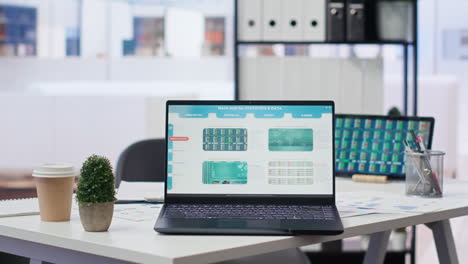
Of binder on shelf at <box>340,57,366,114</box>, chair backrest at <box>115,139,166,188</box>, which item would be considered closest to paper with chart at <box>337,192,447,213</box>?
chair backrest at <box>115,139,166,188</box>

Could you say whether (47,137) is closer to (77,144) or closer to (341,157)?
(77,144)

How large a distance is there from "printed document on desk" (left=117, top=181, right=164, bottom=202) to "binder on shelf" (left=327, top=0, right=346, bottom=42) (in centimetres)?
113

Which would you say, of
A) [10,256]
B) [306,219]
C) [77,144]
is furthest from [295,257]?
[77,144]

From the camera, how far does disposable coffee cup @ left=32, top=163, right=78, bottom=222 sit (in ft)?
4.89

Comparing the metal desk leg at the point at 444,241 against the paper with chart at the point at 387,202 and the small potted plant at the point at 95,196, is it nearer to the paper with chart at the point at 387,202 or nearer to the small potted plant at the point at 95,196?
the paper with chart at the point at 387,202

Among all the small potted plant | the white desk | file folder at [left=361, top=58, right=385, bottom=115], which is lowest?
the white desk

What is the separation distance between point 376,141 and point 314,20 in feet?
2.56

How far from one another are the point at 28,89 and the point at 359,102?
12.8ft

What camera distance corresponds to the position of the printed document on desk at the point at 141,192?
6.00 ft

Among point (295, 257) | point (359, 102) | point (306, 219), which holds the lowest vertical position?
point (295, 257)

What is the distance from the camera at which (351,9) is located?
295 centimetres

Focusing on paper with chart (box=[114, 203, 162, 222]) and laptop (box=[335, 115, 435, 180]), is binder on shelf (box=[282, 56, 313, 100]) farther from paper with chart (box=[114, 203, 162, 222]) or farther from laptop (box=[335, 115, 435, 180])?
paper with chart (box=[114, 203, 162, 222])

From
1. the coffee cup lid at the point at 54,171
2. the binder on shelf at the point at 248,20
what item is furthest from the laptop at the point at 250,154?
the binder on shelf at the point at 248,20

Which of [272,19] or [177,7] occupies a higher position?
[177,7]
